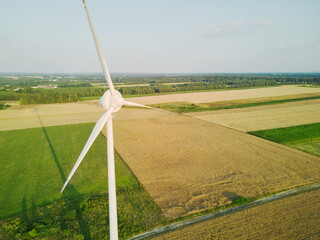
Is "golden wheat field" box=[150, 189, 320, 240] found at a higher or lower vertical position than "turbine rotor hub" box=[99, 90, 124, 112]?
lower

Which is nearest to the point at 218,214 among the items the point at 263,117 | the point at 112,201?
the point at 112,201

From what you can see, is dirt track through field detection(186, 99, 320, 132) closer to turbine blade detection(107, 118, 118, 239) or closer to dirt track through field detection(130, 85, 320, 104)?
dirt track through field detection(130, 85, 320, 104)

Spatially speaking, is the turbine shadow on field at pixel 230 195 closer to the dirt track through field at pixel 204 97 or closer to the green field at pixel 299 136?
the green field at pixel 299 136

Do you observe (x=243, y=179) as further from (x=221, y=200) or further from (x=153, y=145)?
(x=153, y=145)

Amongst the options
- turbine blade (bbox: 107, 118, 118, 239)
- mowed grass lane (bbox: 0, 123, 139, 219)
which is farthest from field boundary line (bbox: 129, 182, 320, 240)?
mowed grass lane (bbox: 0, 123, 139, 219)

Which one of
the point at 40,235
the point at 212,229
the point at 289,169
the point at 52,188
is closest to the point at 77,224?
the point at 40,235

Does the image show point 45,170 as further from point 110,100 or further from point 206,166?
point 206,166
